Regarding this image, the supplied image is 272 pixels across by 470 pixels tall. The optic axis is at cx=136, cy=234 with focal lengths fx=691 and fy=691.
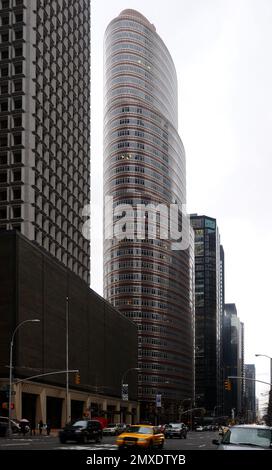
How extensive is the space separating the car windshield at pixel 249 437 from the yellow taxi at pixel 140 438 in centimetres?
1506

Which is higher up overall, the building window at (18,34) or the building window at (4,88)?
the building window at (18,34)

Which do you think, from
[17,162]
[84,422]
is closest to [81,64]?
[17,162]

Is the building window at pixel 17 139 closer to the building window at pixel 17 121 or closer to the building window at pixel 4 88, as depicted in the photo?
the building window at pixel 17 121

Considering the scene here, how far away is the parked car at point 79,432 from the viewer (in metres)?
44.3

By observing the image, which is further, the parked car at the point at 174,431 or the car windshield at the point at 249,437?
the parked car at the point at 174,431

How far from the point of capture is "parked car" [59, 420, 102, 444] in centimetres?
4431

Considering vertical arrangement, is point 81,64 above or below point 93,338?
above

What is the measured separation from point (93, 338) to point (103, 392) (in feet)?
40.8

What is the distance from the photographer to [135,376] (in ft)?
545

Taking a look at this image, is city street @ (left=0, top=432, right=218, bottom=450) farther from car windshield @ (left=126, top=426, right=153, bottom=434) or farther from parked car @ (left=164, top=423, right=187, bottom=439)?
parked car @ (left=164, top=423, right=187, bottom=439)

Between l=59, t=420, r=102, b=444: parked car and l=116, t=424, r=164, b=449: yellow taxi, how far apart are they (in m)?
9.10

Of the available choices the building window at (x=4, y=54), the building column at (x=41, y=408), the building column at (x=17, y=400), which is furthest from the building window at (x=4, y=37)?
the building column at (x=17, y=400)

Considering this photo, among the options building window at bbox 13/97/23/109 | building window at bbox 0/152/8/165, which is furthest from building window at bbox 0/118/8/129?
building window at bbox 0/152/8/165
